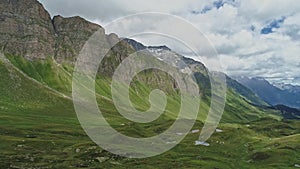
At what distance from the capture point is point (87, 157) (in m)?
166

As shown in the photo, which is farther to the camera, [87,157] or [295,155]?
[295,155]

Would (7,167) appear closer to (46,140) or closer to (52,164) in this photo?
(52,164)

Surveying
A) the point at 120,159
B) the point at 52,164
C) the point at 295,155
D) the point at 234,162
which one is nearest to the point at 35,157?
the point at 52,164

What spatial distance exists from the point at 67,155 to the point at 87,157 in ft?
30.0

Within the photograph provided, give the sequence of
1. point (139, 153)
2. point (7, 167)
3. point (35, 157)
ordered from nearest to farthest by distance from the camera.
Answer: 1. point (7, 167)
2. point (35, 157)
3. point (139, 153)

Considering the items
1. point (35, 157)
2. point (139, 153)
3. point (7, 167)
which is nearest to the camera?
point (7, 167)

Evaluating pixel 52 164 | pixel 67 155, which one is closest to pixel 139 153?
pixel 67 155

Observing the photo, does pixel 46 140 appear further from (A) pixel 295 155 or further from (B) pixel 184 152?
(A) pixel 295 155

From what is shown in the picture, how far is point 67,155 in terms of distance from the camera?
168 metres

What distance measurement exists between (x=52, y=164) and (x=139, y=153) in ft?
155

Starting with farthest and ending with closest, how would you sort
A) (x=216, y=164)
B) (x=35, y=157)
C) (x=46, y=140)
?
1. (x=46, y=140)
2. (x=216, y=164)
3. (x=35, y=157)

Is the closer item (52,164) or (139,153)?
(52,164)

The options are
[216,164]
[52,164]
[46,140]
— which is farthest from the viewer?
[46,140]

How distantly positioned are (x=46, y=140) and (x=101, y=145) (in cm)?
2687
